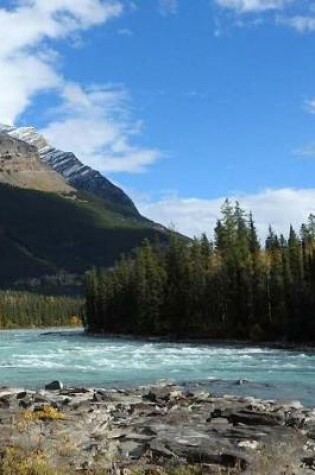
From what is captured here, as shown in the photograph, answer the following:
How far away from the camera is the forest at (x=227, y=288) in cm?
9138

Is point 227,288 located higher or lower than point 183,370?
higher

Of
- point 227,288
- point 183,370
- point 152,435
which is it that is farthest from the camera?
point 227,288

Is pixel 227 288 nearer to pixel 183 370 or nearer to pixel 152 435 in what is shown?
pixel 183 370

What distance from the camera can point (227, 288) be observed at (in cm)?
10231

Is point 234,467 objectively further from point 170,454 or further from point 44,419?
point 44,419

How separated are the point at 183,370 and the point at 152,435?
32140 millimetres

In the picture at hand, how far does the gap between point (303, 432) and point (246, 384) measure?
19295mm

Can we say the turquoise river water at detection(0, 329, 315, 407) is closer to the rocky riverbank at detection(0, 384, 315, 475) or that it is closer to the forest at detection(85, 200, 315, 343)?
the rocky riverbank at detection(0, 384, 315, 475)

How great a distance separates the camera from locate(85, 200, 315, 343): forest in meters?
91.4

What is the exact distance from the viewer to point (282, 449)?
18.5 metres

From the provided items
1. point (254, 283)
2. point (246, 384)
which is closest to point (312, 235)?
point (254, 283)

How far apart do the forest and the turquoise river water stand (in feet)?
57.6

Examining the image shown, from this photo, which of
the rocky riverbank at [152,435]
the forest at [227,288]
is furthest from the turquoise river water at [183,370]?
the forest at [227,288]

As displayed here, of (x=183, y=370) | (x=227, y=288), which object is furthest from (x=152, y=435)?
(x=227, y=288)
